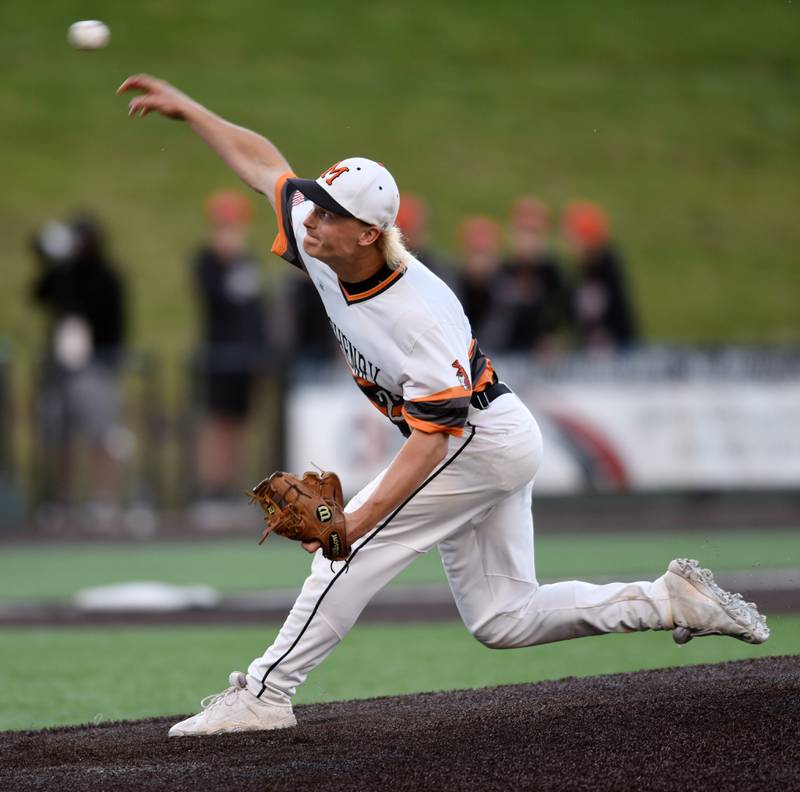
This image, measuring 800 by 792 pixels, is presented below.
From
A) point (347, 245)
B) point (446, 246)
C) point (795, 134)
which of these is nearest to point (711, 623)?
point (347, 245)

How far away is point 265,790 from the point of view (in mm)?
4590

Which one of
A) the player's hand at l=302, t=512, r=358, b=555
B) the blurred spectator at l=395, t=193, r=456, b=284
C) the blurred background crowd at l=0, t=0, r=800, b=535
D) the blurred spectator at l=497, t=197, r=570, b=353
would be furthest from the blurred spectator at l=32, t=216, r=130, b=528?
the player's hand at l=302, t=512, r=358, b=555

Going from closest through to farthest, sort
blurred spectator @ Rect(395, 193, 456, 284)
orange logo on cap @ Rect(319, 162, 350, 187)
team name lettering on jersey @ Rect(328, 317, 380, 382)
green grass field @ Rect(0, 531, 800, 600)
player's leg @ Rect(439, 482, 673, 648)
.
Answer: orange logo on cap @ Rect(319, 162, 350, 187)
team name lettering on jersey @ Rect(328, 317, 380, 382)
player's leg @ Rect(439, 482, 673, 648)
green grass field @ Rect(0, 531, 800, 600)
blurred spectator @ Rect(395, 193, 456, 284)

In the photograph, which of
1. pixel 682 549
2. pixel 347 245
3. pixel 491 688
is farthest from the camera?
pixel 682 549

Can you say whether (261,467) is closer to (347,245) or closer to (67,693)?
(67,693)

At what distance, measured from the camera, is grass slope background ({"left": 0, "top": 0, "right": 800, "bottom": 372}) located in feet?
90.3

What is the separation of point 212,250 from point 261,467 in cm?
217

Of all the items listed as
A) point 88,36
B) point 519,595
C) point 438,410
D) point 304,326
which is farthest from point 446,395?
point 304,326

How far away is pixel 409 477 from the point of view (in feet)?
17.4

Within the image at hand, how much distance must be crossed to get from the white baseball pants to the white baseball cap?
0.87 meters

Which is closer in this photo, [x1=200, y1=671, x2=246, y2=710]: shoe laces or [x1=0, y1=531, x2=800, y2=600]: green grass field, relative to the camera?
[x1=200, y1=671, x2=246, y2=710]: shoe laces

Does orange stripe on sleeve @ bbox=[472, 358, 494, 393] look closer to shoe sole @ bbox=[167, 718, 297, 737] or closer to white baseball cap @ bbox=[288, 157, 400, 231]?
white baseball cap @ bbox=[288, 157, 400, 231]

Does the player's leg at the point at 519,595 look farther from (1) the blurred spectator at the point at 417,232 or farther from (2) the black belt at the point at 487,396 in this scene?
(1) the blurred spectator at the point at 417,232

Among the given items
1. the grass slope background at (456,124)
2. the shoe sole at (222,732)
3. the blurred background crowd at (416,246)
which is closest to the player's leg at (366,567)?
the shoe sole at (222,732)
